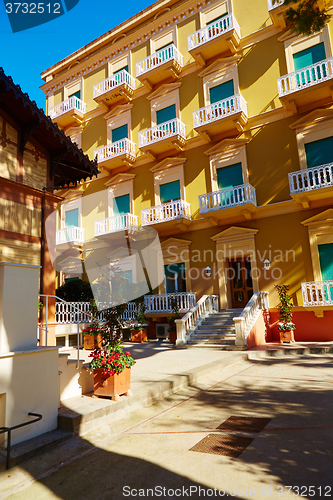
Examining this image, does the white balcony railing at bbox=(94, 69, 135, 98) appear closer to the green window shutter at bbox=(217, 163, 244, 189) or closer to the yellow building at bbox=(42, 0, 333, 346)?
the yellow building at bbox=(42, 0, 333, 346)

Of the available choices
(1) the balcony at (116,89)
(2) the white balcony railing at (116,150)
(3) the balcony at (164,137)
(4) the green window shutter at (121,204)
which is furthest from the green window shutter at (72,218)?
(1) the balcony at (116,89)

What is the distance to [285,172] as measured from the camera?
13305 mm

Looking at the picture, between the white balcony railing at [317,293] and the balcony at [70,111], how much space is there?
1573 cm

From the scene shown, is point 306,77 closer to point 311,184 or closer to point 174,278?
point 311,184

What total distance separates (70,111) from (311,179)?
1420 cm

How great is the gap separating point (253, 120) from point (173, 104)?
4495 mm

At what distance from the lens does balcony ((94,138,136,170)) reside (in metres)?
17.1

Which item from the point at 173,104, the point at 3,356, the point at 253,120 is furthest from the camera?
the point at 173,104

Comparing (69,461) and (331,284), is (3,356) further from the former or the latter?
(331,284)

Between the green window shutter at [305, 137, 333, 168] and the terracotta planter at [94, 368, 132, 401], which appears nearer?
the terracotta planter at [94, 368, 132, 401]

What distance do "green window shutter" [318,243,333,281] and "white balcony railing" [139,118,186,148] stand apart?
8.00 meters

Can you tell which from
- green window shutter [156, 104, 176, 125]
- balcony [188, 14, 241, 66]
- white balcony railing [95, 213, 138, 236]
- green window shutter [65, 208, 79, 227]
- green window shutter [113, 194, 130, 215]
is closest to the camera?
balcony [188, 14, 241, 66]

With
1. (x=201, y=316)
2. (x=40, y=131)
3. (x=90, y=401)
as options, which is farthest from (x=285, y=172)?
(x=90, y=401)

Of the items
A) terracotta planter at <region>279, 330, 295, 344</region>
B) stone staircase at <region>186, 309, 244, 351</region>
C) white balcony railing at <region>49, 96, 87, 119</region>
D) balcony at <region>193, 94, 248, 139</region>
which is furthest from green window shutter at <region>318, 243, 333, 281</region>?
white balcony railing at <region>49, 96, 87, 119</region>
